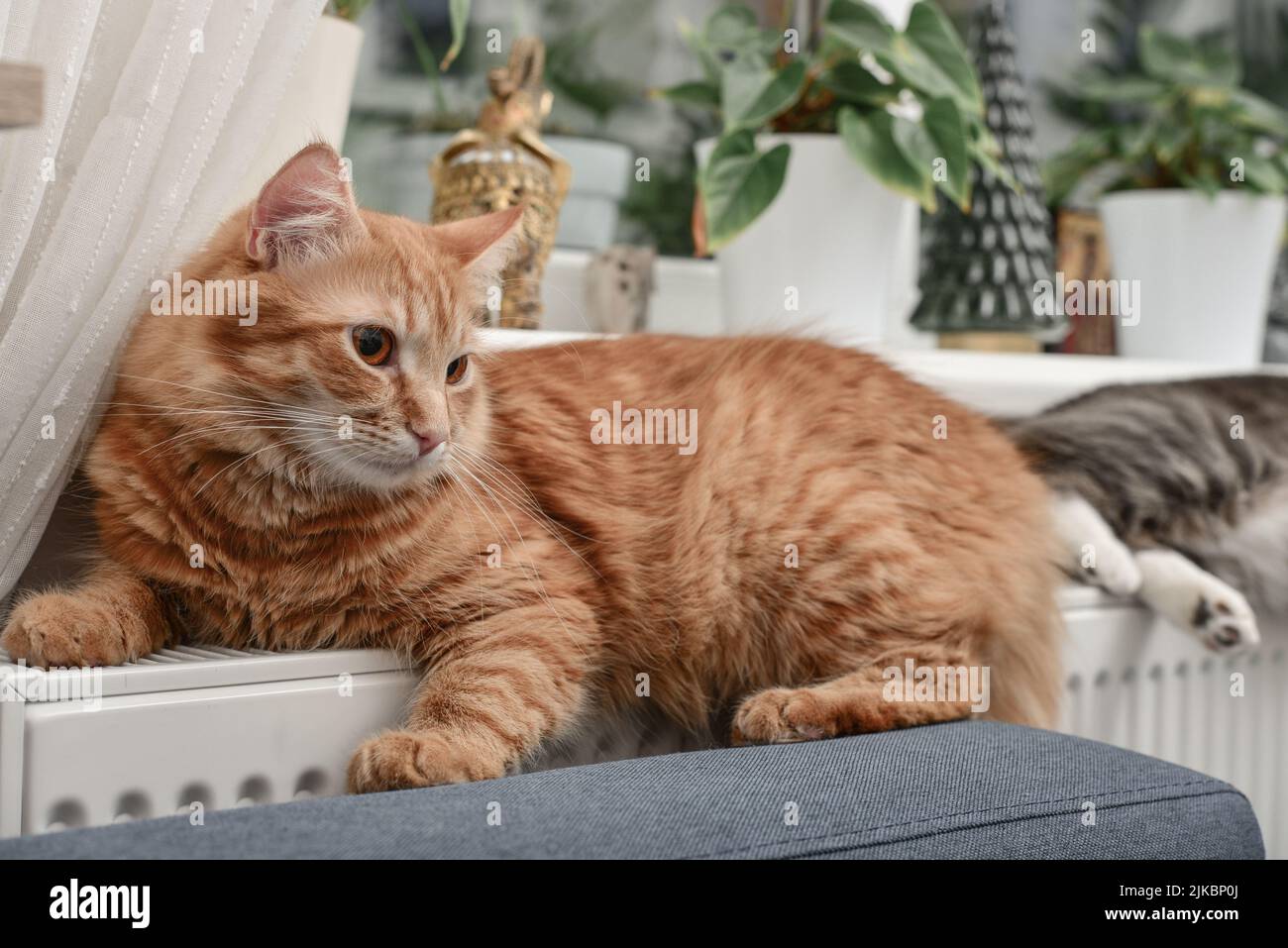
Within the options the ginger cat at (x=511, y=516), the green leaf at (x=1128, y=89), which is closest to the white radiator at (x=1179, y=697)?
the ginger cat at (x=511, y=516)

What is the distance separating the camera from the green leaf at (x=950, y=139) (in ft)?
6.07

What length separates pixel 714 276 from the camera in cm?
234

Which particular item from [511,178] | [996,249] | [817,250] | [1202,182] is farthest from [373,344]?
[1202,182]

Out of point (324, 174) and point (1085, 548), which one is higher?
point (324, 174)

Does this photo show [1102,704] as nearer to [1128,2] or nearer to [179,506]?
[179,506]

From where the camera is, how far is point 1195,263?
7.75 feet

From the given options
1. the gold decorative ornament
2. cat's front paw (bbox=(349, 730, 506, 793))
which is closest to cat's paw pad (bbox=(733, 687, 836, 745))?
cat's front paw (bbox=(349, 730, 506, 793))

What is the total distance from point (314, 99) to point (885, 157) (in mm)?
921

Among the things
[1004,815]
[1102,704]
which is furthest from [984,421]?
[1004,815]

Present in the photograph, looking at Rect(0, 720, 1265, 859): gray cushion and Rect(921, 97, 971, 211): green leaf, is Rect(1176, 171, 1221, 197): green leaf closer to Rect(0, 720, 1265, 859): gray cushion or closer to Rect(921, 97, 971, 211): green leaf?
Rect(921, 97, 971, 211): green leaf

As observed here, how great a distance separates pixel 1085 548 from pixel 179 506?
1.28 m

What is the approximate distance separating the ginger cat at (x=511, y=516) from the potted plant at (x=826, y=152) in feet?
1.31

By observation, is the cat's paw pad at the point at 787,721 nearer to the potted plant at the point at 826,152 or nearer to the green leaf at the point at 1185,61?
the potted plant at the point at 826,152

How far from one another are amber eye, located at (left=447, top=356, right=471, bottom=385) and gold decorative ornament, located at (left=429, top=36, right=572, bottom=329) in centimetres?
50
